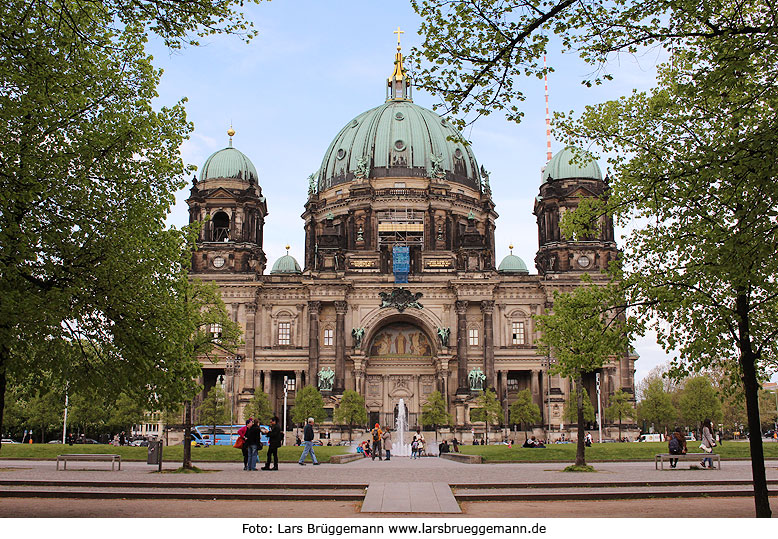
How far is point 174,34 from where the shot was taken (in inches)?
582

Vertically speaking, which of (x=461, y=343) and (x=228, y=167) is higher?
(x=228, y=167)

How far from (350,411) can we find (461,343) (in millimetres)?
12567

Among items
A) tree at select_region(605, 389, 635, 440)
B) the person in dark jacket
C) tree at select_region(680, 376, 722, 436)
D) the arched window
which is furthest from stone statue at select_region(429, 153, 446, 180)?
the person in dark jacket

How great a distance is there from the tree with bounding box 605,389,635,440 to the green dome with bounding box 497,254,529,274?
80.5ft

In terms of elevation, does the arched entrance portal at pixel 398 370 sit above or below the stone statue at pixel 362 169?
below

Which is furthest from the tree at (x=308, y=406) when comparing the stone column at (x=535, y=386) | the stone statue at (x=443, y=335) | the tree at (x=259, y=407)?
the stone column at (x=535, y=386)

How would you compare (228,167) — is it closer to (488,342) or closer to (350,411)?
(350,411)

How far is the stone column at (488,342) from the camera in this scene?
76562mm

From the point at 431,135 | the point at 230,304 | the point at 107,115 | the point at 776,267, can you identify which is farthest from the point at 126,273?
the point at 431,135

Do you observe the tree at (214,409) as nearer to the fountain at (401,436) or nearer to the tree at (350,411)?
the tree at (350,411)

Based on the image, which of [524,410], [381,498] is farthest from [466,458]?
[524,410]

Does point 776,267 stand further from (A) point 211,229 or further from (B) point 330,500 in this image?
(A) point 211,229

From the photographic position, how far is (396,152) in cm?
9025

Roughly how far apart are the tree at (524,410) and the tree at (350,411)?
13116mm
